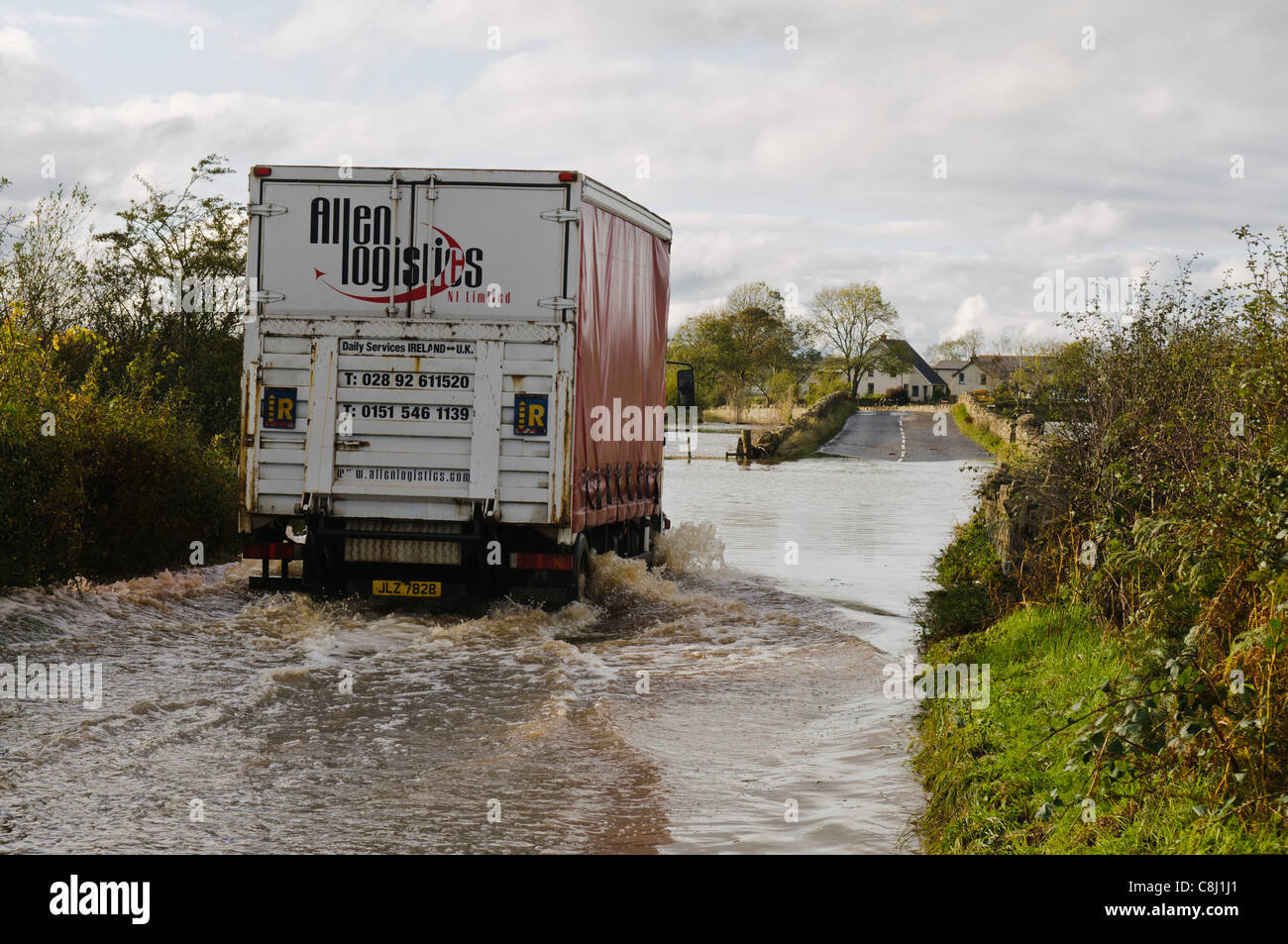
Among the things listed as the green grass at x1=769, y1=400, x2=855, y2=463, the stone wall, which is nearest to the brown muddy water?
the stone wall

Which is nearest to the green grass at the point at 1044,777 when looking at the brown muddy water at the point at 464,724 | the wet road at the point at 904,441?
the brown muddy water at the point at 464,724

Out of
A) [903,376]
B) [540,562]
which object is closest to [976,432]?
[540,562]

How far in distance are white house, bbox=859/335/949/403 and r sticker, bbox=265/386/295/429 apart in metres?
87.7

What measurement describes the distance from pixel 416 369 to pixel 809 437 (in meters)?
37.6

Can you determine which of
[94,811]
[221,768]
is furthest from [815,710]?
[94,811]

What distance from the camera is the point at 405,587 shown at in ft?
37.4

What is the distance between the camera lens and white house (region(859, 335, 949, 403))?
98188 mm

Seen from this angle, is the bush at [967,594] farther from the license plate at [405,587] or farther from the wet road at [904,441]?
the wet road at [904,441]

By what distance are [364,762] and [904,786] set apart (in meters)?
2.91

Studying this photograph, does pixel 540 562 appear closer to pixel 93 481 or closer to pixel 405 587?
pixel 405 587

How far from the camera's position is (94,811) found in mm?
6145

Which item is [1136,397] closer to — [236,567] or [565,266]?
[565,266]

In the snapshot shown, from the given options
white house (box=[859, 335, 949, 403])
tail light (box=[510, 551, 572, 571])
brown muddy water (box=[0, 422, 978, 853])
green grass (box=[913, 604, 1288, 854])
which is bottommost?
brown muddy water (box=[0, 422, 978, 853])

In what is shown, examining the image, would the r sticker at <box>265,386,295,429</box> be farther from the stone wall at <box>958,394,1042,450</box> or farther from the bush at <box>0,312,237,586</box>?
the stone wall at <box>958,394,1042,450</box>
